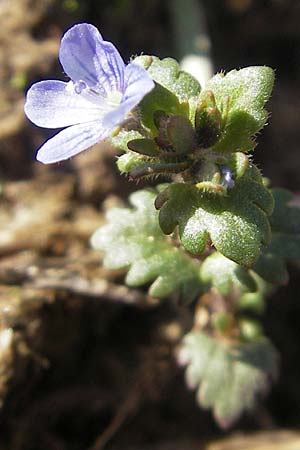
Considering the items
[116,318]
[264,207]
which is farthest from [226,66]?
Answer: [264,207]

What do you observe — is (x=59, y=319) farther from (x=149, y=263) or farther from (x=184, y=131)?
(x=184, y=131)

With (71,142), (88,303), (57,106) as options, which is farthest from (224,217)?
(88,303)

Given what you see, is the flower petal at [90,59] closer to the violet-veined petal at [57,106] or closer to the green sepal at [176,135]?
the violet-veined petal at [57,106]

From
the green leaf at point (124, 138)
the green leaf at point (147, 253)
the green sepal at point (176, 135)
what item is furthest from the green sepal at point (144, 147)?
the green leaf at point (147, 253)

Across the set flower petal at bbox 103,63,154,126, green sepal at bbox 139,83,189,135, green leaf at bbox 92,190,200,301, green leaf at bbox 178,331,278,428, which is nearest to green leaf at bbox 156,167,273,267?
green sepal at bbox 139,83,189,135

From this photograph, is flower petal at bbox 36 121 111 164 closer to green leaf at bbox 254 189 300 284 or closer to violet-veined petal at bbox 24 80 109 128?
violet-veined petal at bbox 24 80 109 128
